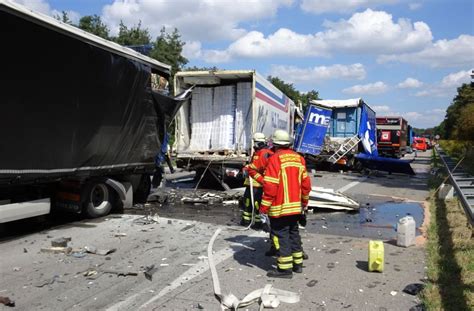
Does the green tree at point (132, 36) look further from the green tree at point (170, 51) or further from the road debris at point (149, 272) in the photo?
the road debris at point (149, 272)

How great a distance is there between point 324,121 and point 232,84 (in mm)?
8119

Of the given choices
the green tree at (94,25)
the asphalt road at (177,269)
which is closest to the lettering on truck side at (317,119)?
the asphalt road at (177,269)

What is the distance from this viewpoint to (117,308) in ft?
14.5

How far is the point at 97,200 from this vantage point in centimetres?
901

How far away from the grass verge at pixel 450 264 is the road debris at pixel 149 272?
9.65 feet

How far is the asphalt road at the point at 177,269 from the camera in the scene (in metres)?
4.66

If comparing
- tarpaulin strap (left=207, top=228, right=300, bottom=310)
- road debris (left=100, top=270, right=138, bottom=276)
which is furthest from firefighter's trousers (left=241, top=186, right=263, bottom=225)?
tarpaulin strap (left=207, top=228, right=300, bottom=310)

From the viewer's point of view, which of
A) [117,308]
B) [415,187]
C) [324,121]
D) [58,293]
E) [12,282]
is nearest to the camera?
[117,308]

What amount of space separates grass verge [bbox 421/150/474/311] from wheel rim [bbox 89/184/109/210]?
5831 millimetres

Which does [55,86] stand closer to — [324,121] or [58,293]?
[58,293]

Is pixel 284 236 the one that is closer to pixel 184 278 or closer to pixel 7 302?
pixel 184 278

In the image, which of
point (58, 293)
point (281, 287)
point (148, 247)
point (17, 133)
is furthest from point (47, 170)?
point (281, 287)

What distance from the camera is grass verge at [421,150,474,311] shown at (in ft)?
15.0

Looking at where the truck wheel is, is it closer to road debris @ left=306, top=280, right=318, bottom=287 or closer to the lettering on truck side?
road debris @ left=306, top=280, right=318, bottom=287
